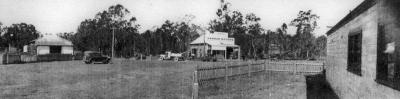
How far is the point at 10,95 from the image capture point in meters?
10.2

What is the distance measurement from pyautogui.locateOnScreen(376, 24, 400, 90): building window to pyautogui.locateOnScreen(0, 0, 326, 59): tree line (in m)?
54.1

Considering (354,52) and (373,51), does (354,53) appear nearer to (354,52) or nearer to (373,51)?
(354,52)

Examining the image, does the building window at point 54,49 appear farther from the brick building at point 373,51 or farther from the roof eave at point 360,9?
the brick building at point 373,51

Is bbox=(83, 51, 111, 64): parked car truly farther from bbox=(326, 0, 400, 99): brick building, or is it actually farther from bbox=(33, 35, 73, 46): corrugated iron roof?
bbox=(326, 0, 400, 99): brick building

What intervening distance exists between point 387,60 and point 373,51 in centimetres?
89

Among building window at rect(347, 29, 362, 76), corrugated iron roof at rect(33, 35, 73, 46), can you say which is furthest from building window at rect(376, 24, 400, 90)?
corrugated iron roof at rect(33, 35, 73, 46)

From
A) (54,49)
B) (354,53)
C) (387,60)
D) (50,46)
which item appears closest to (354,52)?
(354,53)

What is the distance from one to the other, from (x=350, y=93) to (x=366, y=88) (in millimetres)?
Result: 2140

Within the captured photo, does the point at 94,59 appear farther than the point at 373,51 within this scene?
Yes

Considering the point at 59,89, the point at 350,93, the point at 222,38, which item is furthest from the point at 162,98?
the point at 222,38

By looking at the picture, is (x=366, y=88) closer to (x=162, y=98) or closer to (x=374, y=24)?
(x=374, y=24)

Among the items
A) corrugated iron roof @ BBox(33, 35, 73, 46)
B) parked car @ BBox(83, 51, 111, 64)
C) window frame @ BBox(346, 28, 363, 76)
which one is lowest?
parked car @ BBox(83, 51, 111, 64)

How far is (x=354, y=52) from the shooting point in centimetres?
867

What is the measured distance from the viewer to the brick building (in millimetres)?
4871
